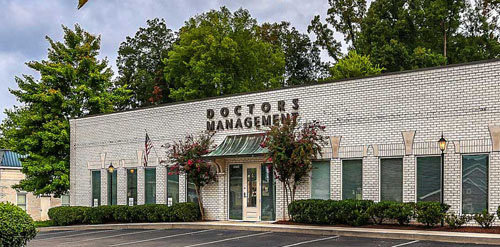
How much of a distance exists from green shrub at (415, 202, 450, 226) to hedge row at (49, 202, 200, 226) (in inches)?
390

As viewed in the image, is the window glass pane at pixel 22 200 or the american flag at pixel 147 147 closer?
the american flag at pixel 147 147

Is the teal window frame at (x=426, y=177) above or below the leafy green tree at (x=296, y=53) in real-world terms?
below

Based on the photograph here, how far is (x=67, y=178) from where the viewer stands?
3403cm

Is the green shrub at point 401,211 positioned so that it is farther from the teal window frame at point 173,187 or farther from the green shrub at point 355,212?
the teal window frame at point 173,187

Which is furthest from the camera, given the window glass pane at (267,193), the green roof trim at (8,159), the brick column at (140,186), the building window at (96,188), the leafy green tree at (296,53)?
the leafy green tree at (296,53)

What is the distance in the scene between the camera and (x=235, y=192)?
24.8 metres

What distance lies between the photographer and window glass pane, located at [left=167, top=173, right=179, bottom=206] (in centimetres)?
2681

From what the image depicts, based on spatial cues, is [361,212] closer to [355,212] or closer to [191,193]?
[355,212]

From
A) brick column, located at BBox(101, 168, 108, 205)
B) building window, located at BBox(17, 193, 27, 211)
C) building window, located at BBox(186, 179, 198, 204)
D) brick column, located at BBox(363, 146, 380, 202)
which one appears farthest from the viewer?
building window, located at BBox(17, 193, 27, 211)

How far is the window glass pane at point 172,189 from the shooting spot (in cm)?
2681

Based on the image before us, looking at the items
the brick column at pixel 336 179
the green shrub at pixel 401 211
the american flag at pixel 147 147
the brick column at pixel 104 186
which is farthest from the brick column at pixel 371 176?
the brick column at pixel 104 186

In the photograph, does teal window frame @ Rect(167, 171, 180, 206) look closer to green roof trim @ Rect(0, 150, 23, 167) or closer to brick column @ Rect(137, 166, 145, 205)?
brick column @ Rect(137, 166, 145, 205)

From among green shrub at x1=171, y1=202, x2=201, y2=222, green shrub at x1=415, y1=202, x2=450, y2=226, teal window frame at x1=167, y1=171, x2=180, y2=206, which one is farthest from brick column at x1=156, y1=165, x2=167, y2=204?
green shrub at x1=415, y1=202, x2=450, y2=226

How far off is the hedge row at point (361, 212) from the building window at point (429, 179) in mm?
751
